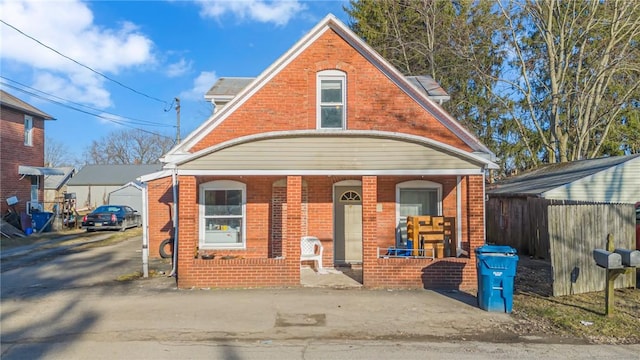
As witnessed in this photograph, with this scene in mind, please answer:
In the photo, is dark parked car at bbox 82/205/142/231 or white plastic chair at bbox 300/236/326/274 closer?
white plastic chair at bbox 300/236/326/274

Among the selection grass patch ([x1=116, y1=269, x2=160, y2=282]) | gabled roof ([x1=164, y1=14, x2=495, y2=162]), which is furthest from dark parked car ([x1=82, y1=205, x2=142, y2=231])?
gabled roof ([x1=164, y1=14, x2=495, y2=162])

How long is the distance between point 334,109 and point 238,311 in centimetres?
579

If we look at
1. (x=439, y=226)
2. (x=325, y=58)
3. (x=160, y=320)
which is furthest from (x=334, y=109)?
(x=160, y=320)

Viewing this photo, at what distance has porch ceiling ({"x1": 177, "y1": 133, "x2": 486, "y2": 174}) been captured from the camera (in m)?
9.88

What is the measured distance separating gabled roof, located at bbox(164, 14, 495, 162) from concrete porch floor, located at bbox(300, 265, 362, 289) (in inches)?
173

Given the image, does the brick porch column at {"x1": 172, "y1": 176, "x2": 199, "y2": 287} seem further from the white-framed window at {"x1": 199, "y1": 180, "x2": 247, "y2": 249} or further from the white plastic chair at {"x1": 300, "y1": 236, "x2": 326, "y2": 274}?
the white plastic chair at {"x1": 300, "y1": 236, "x2": 326, "y2": 274}

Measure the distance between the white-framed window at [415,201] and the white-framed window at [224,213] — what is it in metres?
4.31

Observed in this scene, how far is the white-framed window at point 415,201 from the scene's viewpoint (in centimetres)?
1195

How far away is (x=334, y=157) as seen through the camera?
10055 mm

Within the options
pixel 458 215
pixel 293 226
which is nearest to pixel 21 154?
pixel 293 226

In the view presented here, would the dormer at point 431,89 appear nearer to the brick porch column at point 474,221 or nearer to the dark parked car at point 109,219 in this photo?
the brick porch column at point 474,221

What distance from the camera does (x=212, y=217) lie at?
11.8 m

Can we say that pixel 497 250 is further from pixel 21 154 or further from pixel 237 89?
pixel 21 154

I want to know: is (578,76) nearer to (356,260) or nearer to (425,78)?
(425,78)
